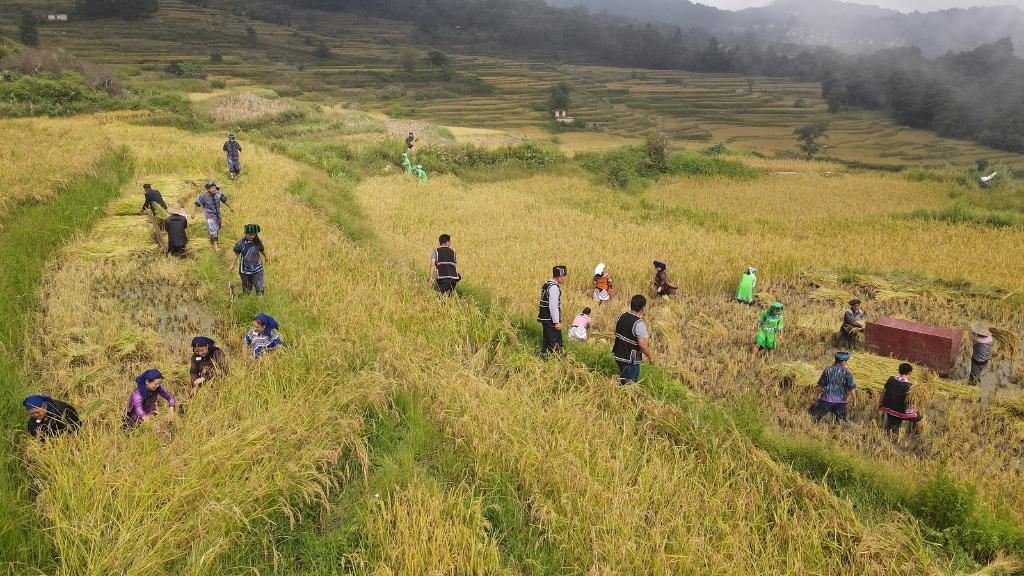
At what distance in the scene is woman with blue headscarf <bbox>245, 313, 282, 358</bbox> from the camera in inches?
225

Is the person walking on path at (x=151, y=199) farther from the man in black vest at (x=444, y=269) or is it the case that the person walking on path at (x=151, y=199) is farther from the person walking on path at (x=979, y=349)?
the person walking on path at (x=979, y=349)

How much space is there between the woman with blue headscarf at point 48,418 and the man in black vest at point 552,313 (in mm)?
4617

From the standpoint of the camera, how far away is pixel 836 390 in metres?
5.95

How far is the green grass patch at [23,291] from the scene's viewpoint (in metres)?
3.38

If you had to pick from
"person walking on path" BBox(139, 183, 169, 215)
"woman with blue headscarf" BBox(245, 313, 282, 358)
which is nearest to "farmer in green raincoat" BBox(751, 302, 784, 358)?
"woman with blue headscarf" BBox(245, 313, 282, 358)

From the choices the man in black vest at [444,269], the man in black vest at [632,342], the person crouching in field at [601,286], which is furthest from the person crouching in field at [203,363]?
the person crouching in field at [601,286]

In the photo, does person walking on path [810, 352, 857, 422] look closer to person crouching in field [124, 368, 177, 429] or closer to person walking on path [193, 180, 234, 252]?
person crouching in field [124, 368, 177, 429]

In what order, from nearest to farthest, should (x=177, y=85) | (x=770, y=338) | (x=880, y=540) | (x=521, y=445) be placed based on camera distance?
(x=880, y=540) < (x=521, y=445) < (x=770, y=338) < (x=177, y=85)

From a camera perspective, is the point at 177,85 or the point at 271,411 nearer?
the point at 271,411

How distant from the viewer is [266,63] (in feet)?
176

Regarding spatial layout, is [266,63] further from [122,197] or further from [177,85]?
[122,197]

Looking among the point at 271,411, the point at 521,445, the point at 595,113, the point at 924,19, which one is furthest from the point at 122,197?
the point at 924,19

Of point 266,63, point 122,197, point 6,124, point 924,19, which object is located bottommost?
point 122,197

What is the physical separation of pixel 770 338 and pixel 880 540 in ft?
12.6
